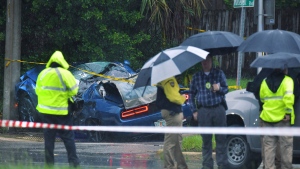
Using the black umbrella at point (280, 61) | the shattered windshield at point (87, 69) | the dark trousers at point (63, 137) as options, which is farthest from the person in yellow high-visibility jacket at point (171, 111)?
the shattered windshield at point (87, 69)

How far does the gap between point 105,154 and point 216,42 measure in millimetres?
4054

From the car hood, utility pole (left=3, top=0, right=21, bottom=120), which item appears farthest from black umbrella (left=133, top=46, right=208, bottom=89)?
utility pole (left=3, top=0, right=21, bottom=120)

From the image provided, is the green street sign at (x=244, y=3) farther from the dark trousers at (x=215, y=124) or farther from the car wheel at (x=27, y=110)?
the car wheel at (x=27, y=110)

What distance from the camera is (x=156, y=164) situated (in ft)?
41.3

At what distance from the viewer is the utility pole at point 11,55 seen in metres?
17.2

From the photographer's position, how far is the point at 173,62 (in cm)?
1026

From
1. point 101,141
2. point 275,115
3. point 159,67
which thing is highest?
point 159,67

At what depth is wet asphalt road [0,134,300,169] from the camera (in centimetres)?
1229

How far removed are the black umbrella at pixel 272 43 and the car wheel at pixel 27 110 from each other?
6.66 metres

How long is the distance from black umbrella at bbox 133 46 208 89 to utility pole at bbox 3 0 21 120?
731 centimetres

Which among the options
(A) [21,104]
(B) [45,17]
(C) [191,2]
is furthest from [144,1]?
(A) [21,104]

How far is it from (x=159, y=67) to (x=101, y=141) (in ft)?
19.7

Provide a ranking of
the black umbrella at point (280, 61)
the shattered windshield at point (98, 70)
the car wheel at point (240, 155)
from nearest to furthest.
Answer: the black umbrella at point (280, 61) < the car wheel at point (240, 155) < the shattered windshield at point (98, 70)

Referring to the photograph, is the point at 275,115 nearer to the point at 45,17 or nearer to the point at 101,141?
the point at 101,141
